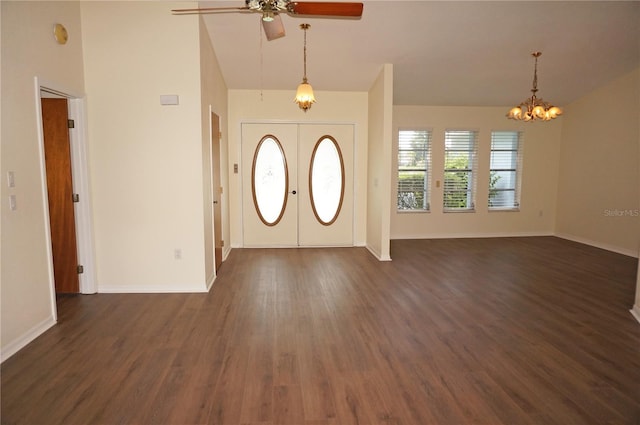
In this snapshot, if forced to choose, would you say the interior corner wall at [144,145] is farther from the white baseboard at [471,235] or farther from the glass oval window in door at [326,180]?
the white baseboard at [471,235]

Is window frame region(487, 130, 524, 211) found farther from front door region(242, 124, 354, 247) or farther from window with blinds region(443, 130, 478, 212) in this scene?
front door region(242, 124, 354, 247)

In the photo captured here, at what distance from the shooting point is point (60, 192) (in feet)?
12.3

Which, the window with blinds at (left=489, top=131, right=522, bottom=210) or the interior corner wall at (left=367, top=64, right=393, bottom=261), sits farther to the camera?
the window with blinds at (left=489, top=131, right=522, bottom=210)

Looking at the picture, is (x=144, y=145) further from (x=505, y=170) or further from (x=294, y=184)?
(x=505, y=170)

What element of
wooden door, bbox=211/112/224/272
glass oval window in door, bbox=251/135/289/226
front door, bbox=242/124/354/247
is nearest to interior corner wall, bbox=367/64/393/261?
front door, bbox=242/124/354/247

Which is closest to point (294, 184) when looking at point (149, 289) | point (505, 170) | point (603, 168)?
point (149, 289)

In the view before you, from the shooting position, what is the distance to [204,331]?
3.06m

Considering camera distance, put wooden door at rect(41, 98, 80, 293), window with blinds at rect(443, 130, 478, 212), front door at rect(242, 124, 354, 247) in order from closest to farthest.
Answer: wooden door at rect(41, 98, 80, 293), front door at rect(242, 124, 354, 247), window with blinds at rect(443, 130, 478, 212)

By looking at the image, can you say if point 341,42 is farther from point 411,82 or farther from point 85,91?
point 85,91

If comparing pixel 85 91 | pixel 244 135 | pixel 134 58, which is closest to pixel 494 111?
pixel 244 135

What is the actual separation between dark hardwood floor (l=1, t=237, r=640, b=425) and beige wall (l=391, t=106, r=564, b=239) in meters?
2.83

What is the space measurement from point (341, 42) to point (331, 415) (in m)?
4.30

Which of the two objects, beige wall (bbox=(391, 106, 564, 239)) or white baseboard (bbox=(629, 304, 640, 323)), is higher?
beige wall (bbox=(391, 106, 564, 239))

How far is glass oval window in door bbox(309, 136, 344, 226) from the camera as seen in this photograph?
645cm
